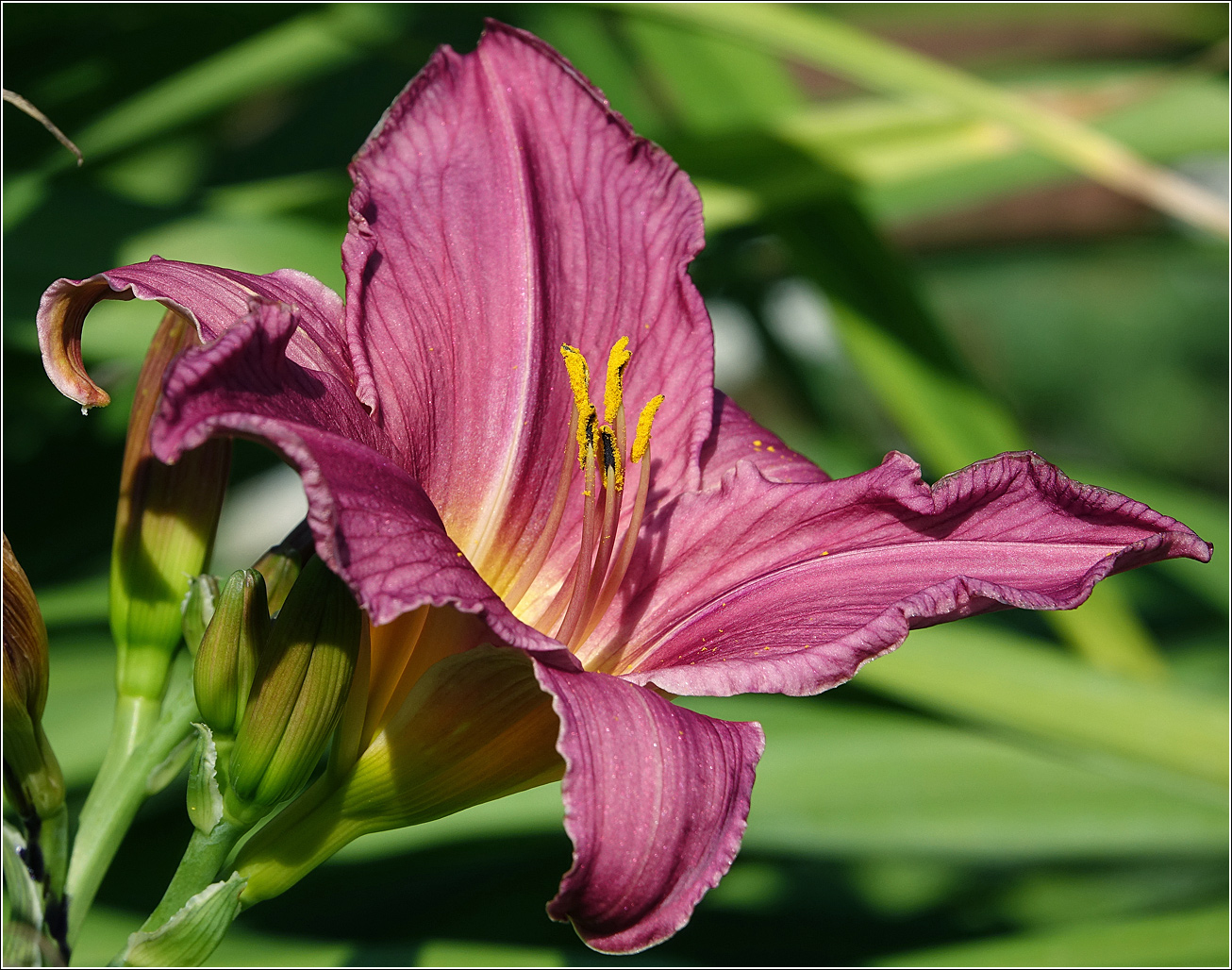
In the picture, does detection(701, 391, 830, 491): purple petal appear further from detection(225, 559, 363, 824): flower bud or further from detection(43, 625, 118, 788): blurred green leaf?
detection(43, 625, 118, 788): blurred green leaf

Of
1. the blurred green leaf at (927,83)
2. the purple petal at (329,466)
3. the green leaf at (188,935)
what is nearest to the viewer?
the purple petal at (329,466)

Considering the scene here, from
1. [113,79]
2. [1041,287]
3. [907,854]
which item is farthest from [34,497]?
[1041,287]

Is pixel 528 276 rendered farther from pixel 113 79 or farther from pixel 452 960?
pixel 113 79

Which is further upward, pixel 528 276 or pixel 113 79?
pixel 113 79

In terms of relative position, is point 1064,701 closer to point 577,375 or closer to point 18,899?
point 577,375

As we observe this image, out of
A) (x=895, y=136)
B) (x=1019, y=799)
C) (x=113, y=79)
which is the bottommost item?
(x=1019, y=799)

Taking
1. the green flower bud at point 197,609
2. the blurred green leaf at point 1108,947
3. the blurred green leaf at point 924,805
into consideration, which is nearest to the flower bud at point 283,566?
the green flower bud at point 197,609

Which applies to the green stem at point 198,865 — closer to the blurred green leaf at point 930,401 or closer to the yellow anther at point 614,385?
the yellow anther at point 614,385
